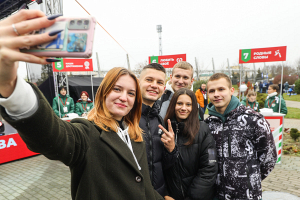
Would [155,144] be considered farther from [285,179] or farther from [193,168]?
[285,179]

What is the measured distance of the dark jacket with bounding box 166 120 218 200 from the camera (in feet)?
6.09

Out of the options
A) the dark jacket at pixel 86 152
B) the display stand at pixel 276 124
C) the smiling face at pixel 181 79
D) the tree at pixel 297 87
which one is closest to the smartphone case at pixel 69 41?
the dark jacket at pixel 86 152

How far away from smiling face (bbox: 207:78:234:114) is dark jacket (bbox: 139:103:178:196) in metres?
0.73

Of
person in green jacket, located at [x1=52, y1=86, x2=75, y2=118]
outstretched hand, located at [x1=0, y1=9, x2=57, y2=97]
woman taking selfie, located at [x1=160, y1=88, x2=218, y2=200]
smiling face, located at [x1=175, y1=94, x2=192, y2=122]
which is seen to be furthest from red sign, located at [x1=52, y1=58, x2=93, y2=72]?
outstretched hand, located at [x1=0, y1=9, x2=57, y2=97]

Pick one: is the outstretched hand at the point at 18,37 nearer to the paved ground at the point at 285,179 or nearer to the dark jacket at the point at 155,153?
the dark jacket at the point at 155,153

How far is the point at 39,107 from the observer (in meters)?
0.76

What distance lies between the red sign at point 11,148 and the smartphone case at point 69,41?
6.19 m

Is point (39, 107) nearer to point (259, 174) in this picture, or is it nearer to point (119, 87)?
point (119, 87)

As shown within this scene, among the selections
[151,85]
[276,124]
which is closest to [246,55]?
[276,124]

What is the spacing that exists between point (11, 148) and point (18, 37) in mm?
6482

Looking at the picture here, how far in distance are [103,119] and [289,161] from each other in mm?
6034

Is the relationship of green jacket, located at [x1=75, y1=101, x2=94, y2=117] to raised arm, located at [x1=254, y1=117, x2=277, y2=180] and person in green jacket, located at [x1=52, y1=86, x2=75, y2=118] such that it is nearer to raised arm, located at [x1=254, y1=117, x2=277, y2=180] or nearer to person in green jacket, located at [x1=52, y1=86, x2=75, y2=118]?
person in green jacket, located at [x1=52, y1=86, x2=75, y2=118]

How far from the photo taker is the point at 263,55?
5.88 metres

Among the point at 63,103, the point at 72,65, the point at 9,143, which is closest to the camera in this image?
the point at 9,143
